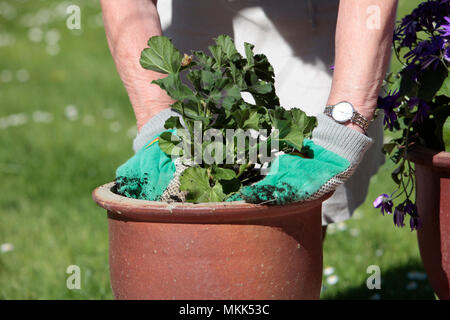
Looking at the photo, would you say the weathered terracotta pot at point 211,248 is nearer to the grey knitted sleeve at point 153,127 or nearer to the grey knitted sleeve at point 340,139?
Answer: the grey knitted sleeve at point 340,139

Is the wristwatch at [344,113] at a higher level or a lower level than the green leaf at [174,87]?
lower

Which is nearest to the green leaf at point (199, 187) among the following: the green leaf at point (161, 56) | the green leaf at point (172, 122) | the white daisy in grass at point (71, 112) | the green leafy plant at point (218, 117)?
the green leafy plant at point (218, 117)

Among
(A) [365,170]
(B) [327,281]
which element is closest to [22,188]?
(B) [327,281]

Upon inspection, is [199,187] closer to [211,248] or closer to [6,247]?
[211,248]

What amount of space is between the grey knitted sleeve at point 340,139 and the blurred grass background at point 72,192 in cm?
40

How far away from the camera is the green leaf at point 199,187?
1250mm

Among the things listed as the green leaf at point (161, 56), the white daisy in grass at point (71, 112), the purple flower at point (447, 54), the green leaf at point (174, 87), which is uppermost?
the green leaf at point (161, 56)

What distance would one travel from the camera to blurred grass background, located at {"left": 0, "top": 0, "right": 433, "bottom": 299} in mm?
2531

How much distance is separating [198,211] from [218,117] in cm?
24

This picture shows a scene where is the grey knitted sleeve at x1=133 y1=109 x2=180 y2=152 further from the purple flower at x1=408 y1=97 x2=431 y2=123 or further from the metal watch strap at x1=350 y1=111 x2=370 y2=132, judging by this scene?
the purple flower at x1=408 y1=97 x2=431 y2=123

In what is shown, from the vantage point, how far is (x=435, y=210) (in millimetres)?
1580

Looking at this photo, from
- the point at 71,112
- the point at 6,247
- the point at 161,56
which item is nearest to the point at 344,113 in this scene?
the point at 161,56

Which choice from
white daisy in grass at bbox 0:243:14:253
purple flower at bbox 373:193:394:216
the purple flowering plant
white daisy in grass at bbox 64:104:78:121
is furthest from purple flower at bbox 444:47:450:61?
white daisy in grass at bbox 64:104:78:121

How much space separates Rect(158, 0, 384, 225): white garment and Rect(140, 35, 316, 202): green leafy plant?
60cm
